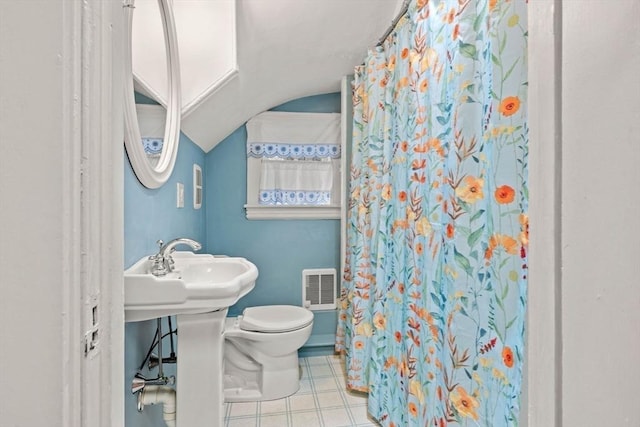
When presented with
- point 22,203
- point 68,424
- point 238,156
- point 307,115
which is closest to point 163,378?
point 68,424

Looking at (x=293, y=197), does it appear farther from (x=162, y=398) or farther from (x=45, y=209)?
(x=45, y=209)

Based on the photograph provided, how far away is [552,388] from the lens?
0.35m

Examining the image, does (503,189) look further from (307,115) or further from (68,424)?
(307,115)

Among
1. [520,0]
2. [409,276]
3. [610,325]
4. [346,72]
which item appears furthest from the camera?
[346,72]

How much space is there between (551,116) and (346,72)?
2.00 meters

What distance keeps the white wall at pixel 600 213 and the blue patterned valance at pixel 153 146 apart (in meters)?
1.18

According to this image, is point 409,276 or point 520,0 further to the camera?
point 409,276

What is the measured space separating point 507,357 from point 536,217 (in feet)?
2.00

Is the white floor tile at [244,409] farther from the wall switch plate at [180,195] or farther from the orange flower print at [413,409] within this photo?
the wall switch plate at [180,195]

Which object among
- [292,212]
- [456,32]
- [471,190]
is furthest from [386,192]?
[292,212]

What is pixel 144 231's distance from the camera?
3.71ft

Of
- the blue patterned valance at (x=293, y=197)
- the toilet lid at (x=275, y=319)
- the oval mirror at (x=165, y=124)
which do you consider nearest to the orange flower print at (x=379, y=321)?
the toilet lid at (x=275, y=319)

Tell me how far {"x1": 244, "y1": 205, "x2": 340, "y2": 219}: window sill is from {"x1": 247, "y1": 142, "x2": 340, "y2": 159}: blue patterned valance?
39 cm

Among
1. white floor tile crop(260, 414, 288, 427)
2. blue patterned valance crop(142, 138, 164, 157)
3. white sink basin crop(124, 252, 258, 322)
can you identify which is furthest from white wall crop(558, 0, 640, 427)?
white floor tile crop(260, 414, 288, 427)
